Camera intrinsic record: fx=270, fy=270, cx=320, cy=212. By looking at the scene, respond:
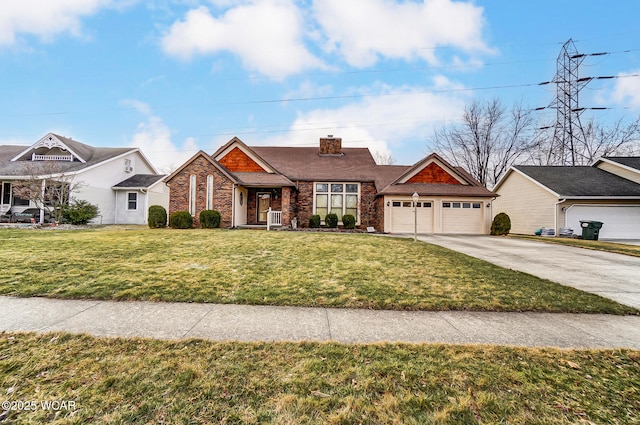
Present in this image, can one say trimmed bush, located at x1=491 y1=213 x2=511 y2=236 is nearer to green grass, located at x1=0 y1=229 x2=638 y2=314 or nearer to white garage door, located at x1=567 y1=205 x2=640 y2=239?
white garage door, located at x1=567 y1=205 x2=640 y2=239

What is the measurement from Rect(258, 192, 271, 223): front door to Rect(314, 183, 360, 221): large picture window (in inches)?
128

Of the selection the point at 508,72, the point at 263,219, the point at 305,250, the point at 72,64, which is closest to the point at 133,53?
the point at 72,64

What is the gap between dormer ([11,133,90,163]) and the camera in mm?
20125

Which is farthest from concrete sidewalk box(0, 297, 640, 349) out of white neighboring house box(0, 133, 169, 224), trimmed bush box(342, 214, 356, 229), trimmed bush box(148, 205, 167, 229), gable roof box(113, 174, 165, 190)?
gable roof box(113, 174, 165, 190)

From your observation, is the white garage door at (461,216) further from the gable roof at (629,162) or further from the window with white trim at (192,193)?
the window with white trim at (192,193)

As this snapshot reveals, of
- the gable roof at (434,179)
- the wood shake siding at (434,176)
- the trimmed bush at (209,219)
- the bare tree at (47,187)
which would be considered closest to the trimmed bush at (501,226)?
the gable roof at (434,179)

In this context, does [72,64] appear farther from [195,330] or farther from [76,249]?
[195,330]

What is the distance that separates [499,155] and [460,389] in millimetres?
33823

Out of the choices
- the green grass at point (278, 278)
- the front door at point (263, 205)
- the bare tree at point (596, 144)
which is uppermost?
the bare tree at point (596, 144)

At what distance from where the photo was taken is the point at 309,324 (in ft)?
12.0

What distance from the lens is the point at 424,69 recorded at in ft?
70.1

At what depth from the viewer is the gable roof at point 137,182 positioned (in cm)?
2103

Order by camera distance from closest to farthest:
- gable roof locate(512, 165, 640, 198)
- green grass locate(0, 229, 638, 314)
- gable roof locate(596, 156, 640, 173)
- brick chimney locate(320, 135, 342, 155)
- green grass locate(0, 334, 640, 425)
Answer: green grass locate(0, 334, 640, 425) → green grass locate(0, 229, 638, 314) → gable roof locate(512, 165, 640, 198) → gable roof locate(596, 156, 640, 173) → brick chimney locate(320, 135, 342, 155)

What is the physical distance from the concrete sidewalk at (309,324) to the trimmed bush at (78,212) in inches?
629
